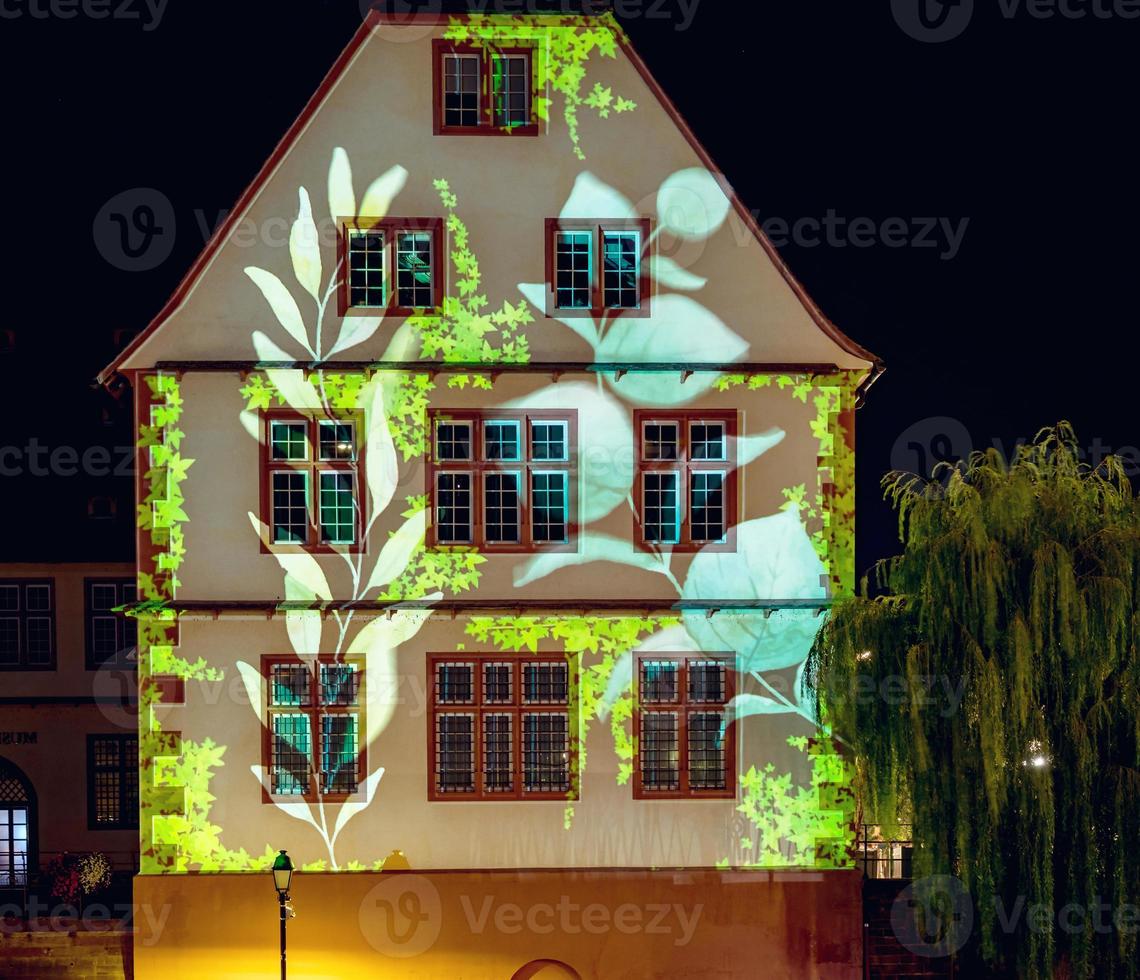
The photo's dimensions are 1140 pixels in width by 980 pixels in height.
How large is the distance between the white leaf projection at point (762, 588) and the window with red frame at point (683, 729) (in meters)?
0.38

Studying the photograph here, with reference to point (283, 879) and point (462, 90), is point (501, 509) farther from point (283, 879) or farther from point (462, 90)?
point (462, 90)

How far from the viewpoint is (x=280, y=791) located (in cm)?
1270

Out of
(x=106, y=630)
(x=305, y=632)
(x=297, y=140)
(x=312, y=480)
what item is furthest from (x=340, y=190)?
(x=106, y=630)

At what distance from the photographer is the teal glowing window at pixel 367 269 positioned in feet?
42.8

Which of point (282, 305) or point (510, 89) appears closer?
point (282, 305)

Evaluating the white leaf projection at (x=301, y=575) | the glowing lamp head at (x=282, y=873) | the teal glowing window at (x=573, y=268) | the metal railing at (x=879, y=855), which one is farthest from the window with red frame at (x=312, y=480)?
the metal railing at (x=879, y=855)

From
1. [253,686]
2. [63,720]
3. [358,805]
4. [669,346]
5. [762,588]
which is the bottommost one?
[63,720]

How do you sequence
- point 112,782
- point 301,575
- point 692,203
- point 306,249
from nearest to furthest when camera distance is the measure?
point 301,575, point 306,249, point 692,203, point 112,782

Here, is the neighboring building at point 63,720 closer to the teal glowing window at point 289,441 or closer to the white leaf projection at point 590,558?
the teal glowing window at point 289,441

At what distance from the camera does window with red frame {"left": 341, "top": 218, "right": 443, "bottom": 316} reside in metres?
13.0

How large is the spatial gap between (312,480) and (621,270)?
15.5 feet

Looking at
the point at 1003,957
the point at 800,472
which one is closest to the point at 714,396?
the point at 800,472

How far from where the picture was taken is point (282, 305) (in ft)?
42.5

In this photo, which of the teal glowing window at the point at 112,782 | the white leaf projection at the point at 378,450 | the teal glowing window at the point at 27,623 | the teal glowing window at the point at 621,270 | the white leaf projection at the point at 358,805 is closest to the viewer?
the white leaf projection at the point at 358,805
